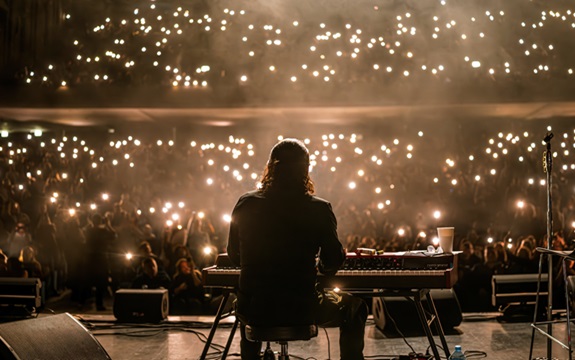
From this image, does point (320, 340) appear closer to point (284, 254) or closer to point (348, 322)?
point (348, 322)

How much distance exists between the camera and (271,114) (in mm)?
13758

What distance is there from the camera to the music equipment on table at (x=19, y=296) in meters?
7.14

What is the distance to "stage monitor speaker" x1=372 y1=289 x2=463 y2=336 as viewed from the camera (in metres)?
5.87

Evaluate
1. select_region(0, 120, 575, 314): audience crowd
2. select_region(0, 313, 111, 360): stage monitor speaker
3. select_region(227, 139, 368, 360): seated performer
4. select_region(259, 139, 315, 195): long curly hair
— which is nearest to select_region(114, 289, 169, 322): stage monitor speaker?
select_region(0, 120, 575, 314): audience crowd

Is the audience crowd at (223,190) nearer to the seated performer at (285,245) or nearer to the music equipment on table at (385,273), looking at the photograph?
the music equipment on table at (385,273)

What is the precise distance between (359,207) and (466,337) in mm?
7734

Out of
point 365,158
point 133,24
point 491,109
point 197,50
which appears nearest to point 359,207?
point 365,158

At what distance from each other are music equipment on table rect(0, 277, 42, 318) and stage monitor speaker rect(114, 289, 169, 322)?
108 centimetres

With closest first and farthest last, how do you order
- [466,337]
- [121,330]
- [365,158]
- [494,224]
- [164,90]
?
[466,337]
[121,330]
[494,224]
[164,90]
[365,158]

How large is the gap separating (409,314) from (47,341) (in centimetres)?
357

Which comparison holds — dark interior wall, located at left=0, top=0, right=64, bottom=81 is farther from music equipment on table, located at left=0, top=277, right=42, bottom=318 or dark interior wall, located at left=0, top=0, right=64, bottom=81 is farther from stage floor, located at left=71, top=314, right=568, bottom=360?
stage floor, located at left=71, top=314, right=568, bottom=360

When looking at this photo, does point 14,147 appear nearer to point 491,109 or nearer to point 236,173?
point 236,173

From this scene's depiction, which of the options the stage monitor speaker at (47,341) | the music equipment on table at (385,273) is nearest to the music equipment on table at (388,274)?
the music equipment on table at (385,273)

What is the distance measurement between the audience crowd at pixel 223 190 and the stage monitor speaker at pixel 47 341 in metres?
5.25
